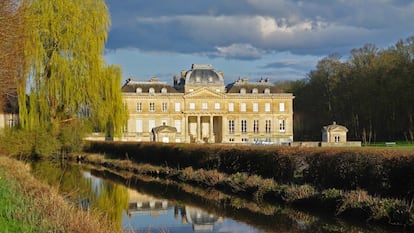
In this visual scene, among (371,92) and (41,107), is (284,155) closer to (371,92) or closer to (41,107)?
(41,107)

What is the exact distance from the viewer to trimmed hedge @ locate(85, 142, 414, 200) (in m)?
11.8

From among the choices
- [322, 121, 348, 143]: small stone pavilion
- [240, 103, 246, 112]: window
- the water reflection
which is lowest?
the water reflection

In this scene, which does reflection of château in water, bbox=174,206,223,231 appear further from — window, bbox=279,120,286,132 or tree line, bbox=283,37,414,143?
window, bbox=279,120,286,132

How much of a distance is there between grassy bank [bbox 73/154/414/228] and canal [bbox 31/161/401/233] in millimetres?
408

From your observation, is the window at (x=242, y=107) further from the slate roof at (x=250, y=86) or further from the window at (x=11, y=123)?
the window at (x=11, y=123)

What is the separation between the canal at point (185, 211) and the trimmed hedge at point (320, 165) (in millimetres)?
1346

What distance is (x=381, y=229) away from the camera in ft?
34.6

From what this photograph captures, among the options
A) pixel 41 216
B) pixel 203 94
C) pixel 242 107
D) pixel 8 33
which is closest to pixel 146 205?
pixel 8 33

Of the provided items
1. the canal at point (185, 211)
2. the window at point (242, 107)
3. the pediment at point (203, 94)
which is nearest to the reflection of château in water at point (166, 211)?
the canal at point (185, 211)

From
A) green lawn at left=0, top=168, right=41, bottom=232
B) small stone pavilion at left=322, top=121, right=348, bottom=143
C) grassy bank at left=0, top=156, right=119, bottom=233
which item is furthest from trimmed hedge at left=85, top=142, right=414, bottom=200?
small stone pavilion at left=322, top=121, right=348, bottom=143

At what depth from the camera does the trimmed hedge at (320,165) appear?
1176 centimetres

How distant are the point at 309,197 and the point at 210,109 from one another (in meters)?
51.6

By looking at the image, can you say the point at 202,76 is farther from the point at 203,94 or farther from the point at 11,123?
the point at 11,123

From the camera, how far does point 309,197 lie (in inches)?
535
